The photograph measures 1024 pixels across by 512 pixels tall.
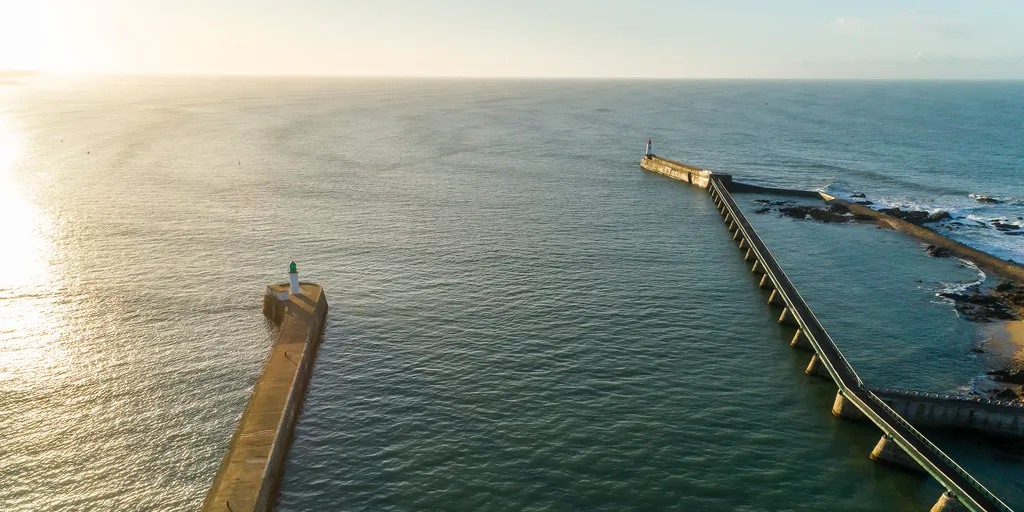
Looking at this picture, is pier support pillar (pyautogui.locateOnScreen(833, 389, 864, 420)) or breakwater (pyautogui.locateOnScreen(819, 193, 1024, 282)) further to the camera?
breakwater (pyautogui.locateOnScreen(819, 193, 1024, 282))

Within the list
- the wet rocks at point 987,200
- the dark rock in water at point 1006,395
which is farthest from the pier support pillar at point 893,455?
the wet rocks at point 987,200

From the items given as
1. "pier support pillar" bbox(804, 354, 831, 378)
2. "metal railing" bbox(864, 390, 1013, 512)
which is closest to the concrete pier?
"pier support pillar" bbox(804, 354, 831, 378)

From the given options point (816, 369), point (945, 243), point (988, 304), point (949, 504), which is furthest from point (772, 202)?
point (949, 504)

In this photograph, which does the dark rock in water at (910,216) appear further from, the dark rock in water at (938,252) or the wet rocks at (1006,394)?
the wet rocks at (1006,394)

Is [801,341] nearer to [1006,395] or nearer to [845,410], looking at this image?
[845,410]

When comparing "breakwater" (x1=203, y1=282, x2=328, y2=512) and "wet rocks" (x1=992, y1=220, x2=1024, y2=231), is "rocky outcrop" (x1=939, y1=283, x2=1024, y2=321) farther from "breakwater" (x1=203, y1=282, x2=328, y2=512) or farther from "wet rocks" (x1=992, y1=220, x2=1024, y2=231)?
"breakwater" (x1=203, y1=282, x2=328, y2=512)

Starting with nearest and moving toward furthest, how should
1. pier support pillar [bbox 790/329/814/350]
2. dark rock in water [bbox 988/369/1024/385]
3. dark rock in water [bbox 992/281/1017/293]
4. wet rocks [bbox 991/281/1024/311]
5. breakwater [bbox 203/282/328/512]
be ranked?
breakwater [bbox 203/282/328/512]
dark rock in water [bbox 988/369/1024/385]
pier support pillar [bbox 790/329/814/350]
wet rocks [bbox 991/281/1024/311]
dark rock in water [bbox 992/281/1017/293]

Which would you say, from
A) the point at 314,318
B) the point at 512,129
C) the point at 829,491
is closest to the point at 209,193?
the point at 314,318
